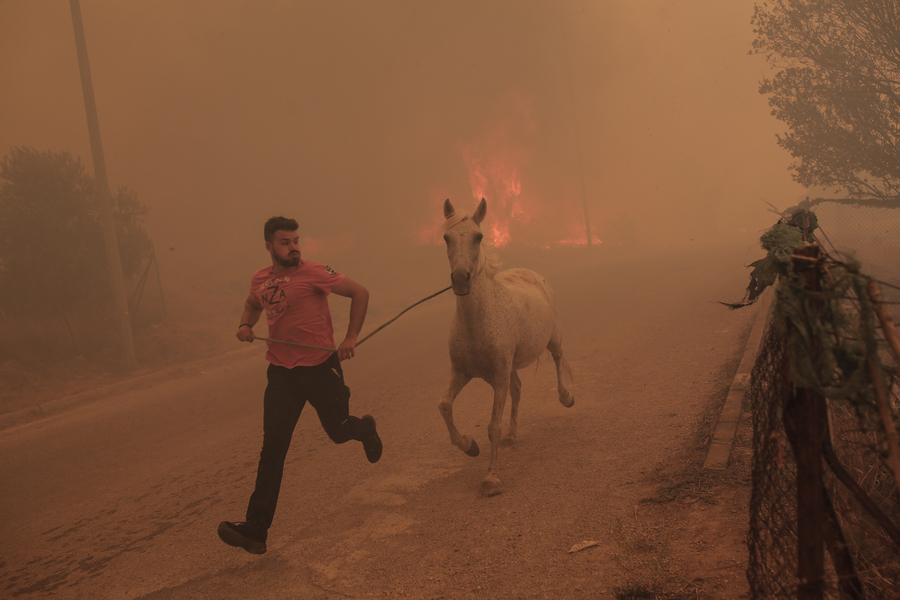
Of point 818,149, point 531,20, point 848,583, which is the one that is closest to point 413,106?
point 531,20

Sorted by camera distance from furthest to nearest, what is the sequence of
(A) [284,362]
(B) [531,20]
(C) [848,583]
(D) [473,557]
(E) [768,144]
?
(E) [768,144] < (B) [531,20] < (A) [284,362] < (D) [473,557] < (C) [848,583]

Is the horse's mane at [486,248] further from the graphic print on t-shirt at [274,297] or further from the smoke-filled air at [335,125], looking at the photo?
the smoke-filled air at [335,125]

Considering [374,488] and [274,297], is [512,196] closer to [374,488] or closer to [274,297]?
[374,488]

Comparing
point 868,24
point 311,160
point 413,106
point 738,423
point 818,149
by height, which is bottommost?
point 738,423

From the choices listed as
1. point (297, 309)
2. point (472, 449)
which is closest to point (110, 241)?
point (297, 309)

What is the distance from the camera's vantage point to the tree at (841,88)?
469 inches

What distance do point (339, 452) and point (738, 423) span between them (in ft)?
13.3

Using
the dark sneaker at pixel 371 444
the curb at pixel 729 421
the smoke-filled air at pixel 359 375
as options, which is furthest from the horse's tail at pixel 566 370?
the dark sneaker at pixel 371 444

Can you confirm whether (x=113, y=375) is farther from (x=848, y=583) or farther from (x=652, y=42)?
(x=652, y=42)

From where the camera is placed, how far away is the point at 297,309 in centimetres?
434

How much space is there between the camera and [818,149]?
43.9 ft

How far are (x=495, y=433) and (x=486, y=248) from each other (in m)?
1.69

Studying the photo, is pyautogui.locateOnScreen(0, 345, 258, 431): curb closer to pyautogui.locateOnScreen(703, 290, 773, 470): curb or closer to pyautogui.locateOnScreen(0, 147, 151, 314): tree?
pyautogui.locateOnScreen(0, 147, 151, 314): tree

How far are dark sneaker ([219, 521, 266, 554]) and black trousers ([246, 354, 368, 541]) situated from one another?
1.5 inches
